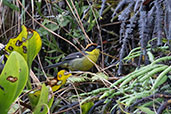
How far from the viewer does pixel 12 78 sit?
139 cm

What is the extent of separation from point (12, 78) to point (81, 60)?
2401mm

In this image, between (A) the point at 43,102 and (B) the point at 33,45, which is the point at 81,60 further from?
(A) the point at 43,102

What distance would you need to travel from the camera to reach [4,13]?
3.33 m

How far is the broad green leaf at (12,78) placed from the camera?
52.9 inches

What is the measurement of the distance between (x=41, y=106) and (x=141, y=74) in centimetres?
57

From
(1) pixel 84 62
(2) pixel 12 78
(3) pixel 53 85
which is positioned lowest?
(1) pixel 84 62

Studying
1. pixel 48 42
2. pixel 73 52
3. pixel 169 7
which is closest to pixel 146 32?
pixel 169 7

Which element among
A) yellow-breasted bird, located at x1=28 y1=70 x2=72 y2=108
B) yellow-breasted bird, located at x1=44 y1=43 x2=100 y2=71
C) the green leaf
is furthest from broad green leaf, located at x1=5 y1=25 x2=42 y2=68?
yellow-breasted bird, located at x1=44 y1=43 x2=100 y2=71

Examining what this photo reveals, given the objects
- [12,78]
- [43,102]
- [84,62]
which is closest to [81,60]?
[84,62]

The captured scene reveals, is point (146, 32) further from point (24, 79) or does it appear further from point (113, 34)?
point (113, 34)

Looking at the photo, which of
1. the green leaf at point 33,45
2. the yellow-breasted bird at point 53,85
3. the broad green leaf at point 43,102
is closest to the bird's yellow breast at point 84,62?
the yellow-breasted bird at point 53,85

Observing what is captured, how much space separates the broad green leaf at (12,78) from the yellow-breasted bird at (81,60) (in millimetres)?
1836

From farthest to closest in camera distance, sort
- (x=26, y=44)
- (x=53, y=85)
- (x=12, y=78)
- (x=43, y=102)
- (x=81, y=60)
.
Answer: (x=81, y=60), (x=53, y=85), (x=26, y=44), (x=43, y=102), (x=12, y=78)

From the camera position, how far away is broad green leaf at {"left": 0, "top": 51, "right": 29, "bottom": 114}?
1345 mm
